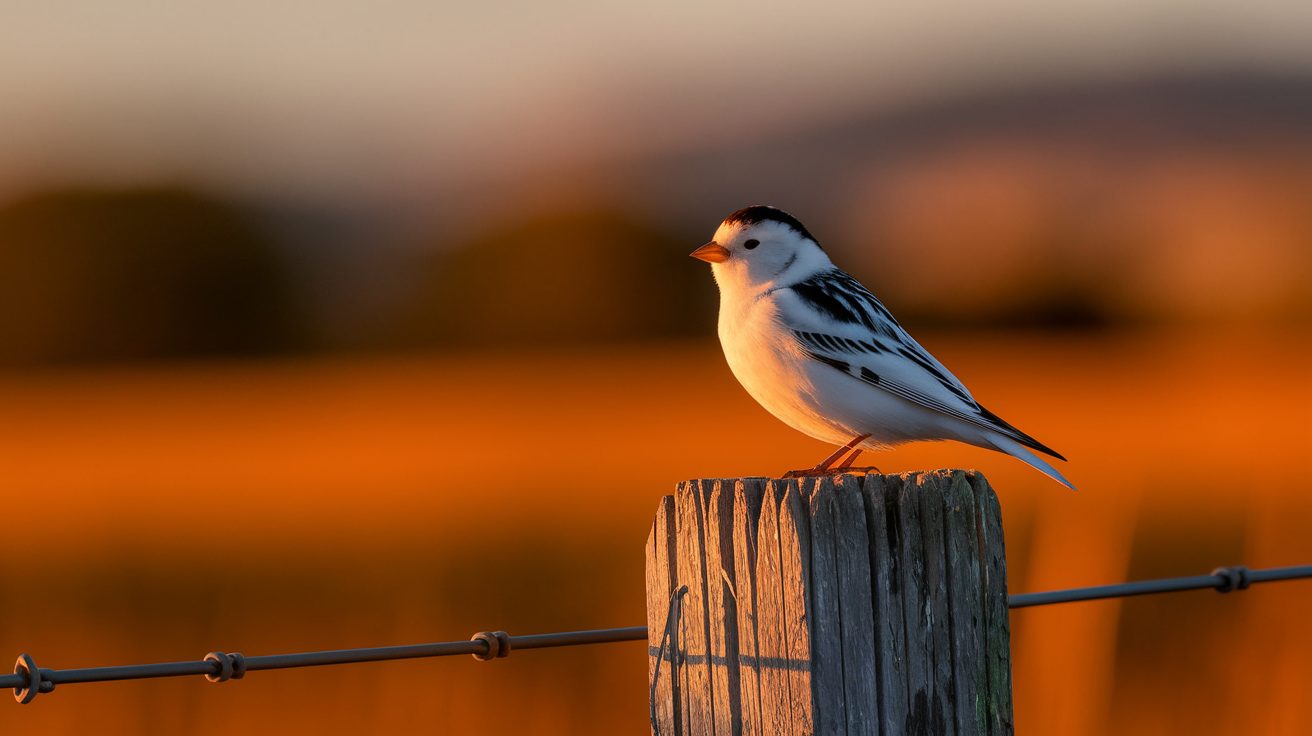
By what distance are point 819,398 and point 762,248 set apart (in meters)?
1.11

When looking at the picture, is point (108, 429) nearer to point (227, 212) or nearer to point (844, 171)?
point (227, 212)

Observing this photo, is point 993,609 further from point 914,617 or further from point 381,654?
point 381,654

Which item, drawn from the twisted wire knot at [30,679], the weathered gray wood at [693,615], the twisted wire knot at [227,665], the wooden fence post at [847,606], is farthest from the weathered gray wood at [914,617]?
the twisted wire knot at [30,679]

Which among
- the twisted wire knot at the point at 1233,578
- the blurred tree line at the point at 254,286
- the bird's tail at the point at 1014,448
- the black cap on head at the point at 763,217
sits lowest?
the twisted wire knot at the point at 1233,578

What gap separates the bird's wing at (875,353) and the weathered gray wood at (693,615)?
216 centimetres

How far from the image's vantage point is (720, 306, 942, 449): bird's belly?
4703 millimetres

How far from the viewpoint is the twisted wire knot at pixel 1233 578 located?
4.35 meters

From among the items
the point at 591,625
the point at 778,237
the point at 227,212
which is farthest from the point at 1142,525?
the point at 227,212

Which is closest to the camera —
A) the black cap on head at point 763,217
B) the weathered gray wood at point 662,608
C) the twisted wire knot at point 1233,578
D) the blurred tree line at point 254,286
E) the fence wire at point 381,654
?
the weathered gray wood at point 662,608

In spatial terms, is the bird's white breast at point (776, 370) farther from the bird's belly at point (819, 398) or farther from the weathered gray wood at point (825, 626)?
the weathered gray wood at point (825, 626)

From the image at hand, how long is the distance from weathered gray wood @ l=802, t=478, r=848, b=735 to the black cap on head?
10.7ft

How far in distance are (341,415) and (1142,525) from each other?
12571 millimetres

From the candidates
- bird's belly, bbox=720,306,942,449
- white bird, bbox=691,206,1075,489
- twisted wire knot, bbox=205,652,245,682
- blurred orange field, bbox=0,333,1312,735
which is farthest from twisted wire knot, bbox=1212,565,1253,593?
twisted wire knot, bbox=205,652,245,682

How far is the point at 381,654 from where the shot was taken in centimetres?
330
